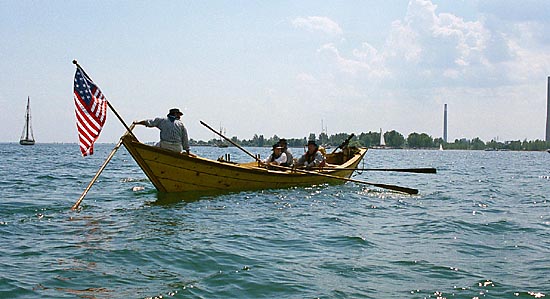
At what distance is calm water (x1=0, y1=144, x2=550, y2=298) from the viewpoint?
19.2ft

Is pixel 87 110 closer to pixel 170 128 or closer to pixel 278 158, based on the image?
pixel 170 128

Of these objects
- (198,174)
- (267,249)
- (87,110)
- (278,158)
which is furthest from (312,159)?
(267,249)

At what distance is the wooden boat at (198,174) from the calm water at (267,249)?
50 centimetres

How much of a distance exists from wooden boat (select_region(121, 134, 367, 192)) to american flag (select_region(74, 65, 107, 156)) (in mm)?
1594

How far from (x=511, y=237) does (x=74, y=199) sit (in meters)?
9.85

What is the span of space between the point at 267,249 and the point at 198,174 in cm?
592

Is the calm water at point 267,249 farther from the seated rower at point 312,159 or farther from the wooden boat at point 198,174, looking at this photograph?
the seated rower at point 312,159

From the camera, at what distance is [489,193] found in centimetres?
1752

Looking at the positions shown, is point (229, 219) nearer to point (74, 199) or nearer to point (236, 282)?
point (236, 282)

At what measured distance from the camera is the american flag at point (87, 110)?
9875 mm

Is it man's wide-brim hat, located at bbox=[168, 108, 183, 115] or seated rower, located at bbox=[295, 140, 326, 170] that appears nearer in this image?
man's wide-brim hat, located at bbox=[168, 108, 183, 115]

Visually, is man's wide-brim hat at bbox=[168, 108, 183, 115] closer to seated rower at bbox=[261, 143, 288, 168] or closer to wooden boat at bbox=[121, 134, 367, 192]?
wooden boat at bbox=[121, 134, 367, 192]

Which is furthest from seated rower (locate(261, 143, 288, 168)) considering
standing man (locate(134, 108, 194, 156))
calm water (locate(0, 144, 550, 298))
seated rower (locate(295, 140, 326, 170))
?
standing man (locate(134, 108, 194, 156))

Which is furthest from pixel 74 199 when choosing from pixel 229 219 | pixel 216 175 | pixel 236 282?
pixel 236 282
